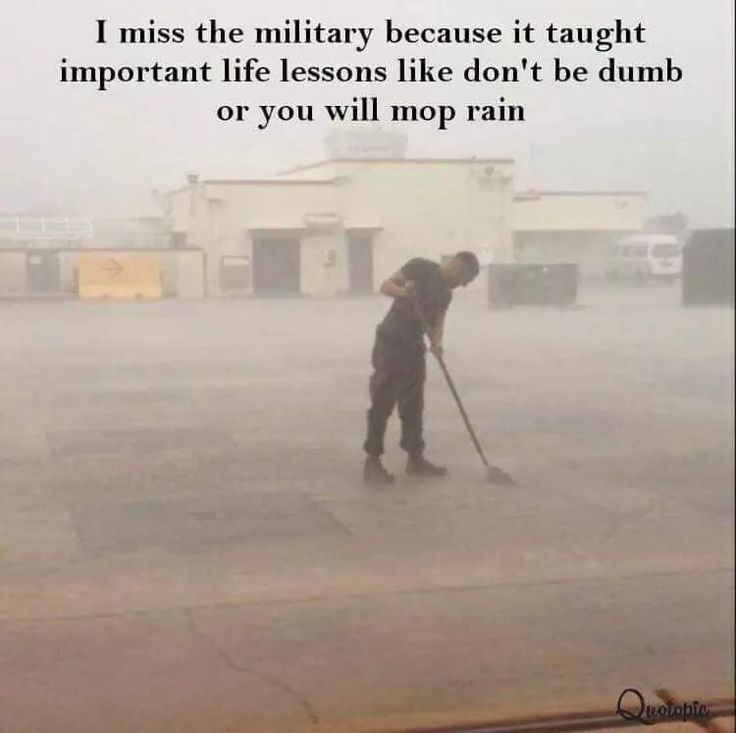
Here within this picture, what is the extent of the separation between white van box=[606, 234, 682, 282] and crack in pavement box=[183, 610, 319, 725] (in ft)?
4.42

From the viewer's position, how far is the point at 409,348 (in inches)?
121

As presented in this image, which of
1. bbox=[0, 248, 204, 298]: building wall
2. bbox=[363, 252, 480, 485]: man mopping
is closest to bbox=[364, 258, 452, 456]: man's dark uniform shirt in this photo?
bbox=[363, 252, 480, 485]: man mopping

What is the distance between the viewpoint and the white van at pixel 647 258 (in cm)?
324

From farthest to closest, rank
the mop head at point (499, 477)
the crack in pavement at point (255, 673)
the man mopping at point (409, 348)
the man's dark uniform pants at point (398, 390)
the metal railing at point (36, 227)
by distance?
the mop head at point (499, 477) → the man's dark uniform pants at point (398, 390) → the man mopping at point (409, 348) → the crack in pavement at point (255, 673) → the metal railing at point (36, 227)

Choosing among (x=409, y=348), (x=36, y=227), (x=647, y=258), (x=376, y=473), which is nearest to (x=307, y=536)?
(x=376, y=473)

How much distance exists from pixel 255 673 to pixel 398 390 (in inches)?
30.7

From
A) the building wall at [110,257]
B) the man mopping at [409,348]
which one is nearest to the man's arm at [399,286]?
the man mopping at [409,348]

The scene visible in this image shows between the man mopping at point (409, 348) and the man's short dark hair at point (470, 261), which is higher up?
the man's short dark hair at point (470, 261)

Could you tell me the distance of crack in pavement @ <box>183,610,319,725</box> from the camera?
9.27 ft

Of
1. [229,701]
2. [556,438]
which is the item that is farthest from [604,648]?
[229,701]
